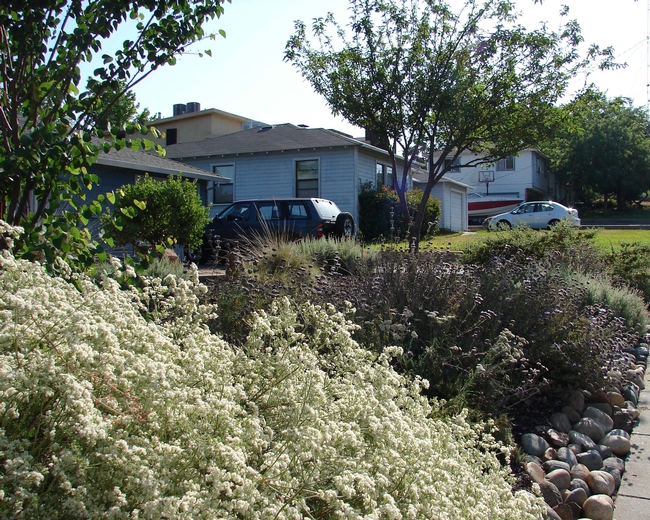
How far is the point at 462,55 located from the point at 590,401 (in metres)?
10.3

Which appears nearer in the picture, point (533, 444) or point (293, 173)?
point (533, 444)

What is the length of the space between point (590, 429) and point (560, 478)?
3.24ft

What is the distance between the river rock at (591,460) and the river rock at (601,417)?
2.07ft

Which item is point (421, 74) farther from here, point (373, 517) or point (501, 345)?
point (373, 517)

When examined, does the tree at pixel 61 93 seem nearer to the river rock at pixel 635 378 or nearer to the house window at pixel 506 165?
the river rock at pixel 635 378

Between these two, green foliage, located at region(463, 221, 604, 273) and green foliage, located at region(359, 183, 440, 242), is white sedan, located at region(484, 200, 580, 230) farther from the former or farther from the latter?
green foliage, located at region(463, 221, 604, 273)

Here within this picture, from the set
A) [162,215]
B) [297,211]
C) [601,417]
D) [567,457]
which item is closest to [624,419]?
[601,417]

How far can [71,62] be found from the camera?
11.9 ft

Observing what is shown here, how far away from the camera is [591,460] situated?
421 centimetres

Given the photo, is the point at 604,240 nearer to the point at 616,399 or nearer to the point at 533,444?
the point at 616,399

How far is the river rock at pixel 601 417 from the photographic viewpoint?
488 centimetres

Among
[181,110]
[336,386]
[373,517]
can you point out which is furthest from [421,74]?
[181,110]

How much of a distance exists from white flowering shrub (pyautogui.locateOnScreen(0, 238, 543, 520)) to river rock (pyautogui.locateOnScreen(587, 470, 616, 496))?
53.0 inches

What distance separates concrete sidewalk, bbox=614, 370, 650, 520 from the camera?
3.53m
